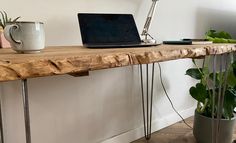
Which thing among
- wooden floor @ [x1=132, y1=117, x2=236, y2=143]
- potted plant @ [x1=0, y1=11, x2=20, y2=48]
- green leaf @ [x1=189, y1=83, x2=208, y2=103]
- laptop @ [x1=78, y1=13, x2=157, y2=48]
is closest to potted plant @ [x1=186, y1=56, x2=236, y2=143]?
green leaf @ [x1=189, y1=83, x2=208, y2=103]

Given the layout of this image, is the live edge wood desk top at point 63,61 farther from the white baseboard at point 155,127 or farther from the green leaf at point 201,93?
the white baseboard at point 155,127

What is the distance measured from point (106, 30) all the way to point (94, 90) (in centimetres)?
47

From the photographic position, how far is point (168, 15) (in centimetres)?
165

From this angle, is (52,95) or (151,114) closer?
(52,95)

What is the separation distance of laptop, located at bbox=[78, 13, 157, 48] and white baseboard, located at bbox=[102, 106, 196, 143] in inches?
28.4

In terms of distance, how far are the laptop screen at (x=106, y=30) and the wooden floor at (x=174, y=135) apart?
868 mm

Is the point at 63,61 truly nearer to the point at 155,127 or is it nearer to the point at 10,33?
the point at 10,33

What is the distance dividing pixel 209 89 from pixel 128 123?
533 mm

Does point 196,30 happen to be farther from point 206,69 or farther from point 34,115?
point 34,115

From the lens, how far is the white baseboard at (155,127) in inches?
59.1

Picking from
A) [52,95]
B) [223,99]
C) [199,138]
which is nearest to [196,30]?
[223,99]

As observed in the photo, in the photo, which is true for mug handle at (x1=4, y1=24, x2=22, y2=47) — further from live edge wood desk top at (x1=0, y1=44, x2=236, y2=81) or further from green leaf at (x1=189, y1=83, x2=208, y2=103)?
green leaf at (x1=189, y1=83, x2=208, y2=103)

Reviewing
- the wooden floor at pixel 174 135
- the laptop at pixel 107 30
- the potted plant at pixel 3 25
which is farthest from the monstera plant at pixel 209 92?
the potted plant at pixel 3 25

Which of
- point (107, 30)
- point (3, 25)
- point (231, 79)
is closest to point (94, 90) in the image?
point (107, 30)
